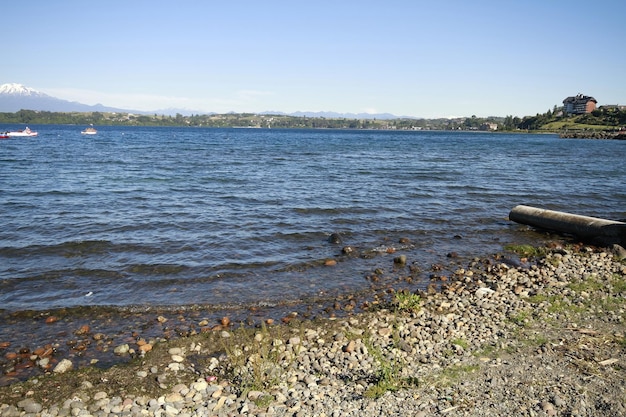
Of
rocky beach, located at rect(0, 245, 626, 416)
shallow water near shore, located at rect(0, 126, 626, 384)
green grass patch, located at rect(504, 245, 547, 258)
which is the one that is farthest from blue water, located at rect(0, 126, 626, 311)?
rocky beach, located at rect(0, 245, 626, 416)

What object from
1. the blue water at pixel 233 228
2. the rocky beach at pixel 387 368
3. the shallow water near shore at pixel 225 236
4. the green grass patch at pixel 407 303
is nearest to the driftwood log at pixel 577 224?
the blue water at pixel 233 228

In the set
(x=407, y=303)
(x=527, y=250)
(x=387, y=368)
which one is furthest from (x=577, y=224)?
(x=387, y=368)

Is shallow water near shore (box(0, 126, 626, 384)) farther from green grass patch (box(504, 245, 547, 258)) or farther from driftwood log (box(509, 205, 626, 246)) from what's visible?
driftwood log (box(509, 205, 626, 246))

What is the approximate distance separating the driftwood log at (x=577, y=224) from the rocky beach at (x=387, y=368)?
6.30 meters

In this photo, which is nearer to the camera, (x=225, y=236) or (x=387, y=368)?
(x=387, y=368)

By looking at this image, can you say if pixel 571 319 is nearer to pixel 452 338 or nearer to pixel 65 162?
pixel 452 338

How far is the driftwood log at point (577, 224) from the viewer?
17.5 m

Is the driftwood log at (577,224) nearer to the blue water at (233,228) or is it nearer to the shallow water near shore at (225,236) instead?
the blue water at (233,228)

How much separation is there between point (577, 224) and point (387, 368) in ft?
50.3

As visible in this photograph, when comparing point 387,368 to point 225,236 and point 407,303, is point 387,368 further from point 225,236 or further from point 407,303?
point 225,236

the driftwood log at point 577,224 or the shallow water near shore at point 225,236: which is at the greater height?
the driftwood log at point 577,224

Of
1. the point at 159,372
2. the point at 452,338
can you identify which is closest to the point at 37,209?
the point at 159,372

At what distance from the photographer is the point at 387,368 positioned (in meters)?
8.00

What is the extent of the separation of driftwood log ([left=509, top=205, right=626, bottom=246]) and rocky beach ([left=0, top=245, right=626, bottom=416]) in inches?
248
